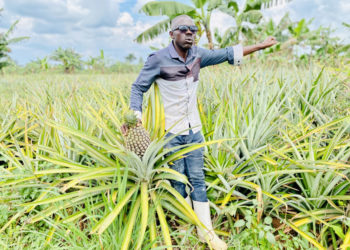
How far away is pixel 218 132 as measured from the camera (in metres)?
2.33

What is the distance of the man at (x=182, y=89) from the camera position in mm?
1763

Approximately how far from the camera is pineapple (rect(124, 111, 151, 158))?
62.3 inches

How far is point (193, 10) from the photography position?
31.2 feet

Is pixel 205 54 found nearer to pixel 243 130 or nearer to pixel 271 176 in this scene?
pixel 243 130

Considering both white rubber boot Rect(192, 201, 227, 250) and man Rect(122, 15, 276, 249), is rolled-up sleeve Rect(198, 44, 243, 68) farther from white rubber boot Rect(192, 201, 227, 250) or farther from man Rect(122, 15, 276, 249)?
white rubber boot Rect(192, 201, 227, 250)

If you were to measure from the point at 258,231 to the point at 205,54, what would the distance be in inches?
56.0

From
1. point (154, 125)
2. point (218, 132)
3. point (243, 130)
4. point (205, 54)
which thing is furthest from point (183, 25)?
point (243, 130)

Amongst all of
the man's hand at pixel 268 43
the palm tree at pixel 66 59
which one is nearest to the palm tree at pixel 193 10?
the man's hand at pixel 268 43

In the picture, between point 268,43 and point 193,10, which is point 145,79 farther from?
point 193,10

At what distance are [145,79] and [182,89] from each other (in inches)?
11.6

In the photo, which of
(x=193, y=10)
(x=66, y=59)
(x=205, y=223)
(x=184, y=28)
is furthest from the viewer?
(x=66, y=59)

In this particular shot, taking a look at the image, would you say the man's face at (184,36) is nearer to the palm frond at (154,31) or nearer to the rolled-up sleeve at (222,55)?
the rolled-up sleeve at (222,55)

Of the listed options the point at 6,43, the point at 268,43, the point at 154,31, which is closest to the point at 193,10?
the point at 154,31

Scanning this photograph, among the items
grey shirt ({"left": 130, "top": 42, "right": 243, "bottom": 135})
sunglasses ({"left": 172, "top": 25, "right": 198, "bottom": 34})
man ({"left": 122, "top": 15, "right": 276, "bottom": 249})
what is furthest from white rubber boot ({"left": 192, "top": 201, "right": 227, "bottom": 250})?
sunglasses ({"left": 172, "top": 25, "right": 198, "bottom": 34})
